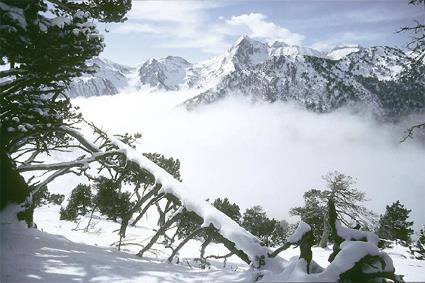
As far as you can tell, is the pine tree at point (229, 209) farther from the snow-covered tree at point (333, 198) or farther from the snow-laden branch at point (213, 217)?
the snow-laden branch at point (213, 217)

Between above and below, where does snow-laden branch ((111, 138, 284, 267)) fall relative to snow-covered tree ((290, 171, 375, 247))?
below

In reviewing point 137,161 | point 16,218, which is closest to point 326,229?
point 137,161

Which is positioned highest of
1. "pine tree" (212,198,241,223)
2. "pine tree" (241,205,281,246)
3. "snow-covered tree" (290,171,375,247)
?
"snow-covered tree" (290,171,375,247)

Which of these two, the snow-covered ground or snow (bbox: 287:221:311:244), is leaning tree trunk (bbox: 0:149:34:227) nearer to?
the snow-covered ground

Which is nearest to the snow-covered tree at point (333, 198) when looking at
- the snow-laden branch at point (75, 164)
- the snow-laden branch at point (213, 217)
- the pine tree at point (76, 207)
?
the pine tree at point (76, 207)

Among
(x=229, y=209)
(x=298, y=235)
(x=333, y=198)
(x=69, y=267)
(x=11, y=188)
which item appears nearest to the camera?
(x=298, y=235)

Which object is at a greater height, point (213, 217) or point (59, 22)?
point (59, 22)

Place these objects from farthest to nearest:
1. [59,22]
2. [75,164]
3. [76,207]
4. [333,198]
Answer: [76,207], [333,198], [75,164], [59,22]

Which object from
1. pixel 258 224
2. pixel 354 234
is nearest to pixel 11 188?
pixel 354 234

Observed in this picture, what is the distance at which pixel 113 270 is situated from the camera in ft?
16.0

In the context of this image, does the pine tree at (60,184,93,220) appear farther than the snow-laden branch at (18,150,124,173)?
Yes

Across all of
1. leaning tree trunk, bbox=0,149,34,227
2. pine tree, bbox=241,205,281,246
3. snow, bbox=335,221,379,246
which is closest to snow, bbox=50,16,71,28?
leaning tree trunk, bbox=0,149,34,227

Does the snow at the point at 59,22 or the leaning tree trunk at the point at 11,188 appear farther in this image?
the leaning tree trunk at the point at 11,188

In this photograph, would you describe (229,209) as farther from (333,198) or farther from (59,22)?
(59,22)
